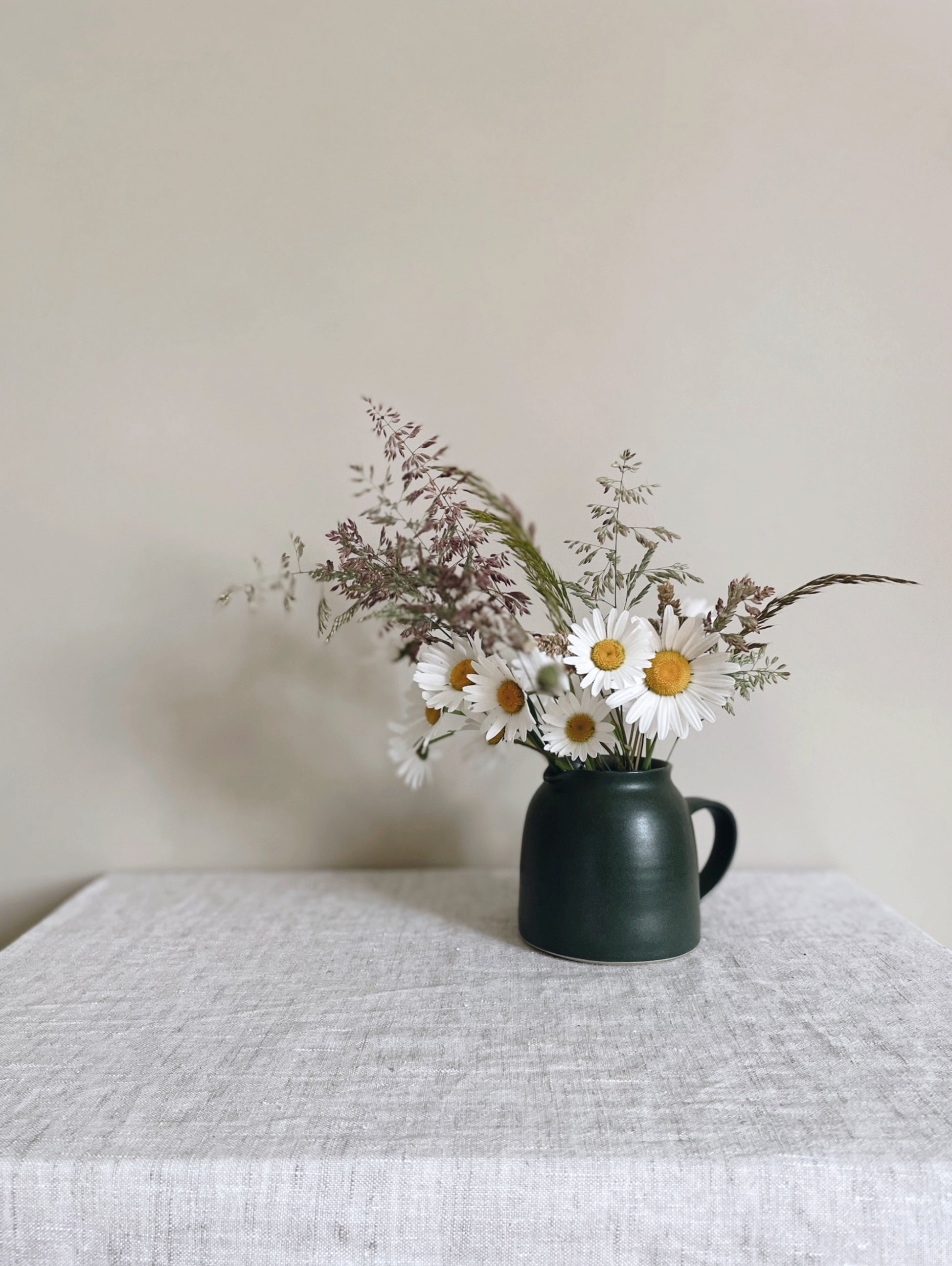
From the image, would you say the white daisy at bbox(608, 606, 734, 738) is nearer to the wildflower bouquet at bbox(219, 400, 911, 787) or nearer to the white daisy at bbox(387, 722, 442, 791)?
the wildflower bouquet at bbox(219, 400, 911, 787)

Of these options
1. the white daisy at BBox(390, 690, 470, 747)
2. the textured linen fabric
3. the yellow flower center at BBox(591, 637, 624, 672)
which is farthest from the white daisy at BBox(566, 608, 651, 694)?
the textured linen fabric

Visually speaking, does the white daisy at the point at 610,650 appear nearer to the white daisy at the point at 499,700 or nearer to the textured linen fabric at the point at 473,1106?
the white daisy at the point at 499,700

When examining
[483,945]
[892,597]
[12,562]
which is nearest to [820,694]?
[892,597]

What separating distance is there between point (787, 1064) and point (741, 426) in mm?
689

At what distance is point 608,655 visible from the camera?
725 millimetres

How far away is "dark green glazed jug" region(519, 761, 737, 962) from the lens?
0.75 meters

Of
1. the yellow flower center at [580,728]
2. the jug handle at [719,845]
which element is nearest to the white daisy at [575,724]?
the yellow flower center at [580,728]

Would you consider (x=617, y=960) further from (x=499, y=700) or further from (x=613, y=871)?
(x=499, y=700)

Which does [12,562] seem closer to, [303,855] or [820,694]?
[303,855]

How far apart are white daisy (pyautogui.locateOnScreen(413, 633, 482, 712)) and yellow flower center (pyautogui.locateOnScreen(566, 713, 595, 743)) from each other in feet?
0.31

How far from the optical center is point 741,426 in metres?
1.02

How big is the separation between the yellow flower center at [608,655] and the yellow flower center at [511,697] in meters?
0.07

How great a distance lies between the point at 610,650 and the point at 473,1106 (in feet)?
1.15


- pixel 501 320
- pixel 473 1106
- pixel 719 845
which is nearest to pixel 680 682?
pixel 719 845
